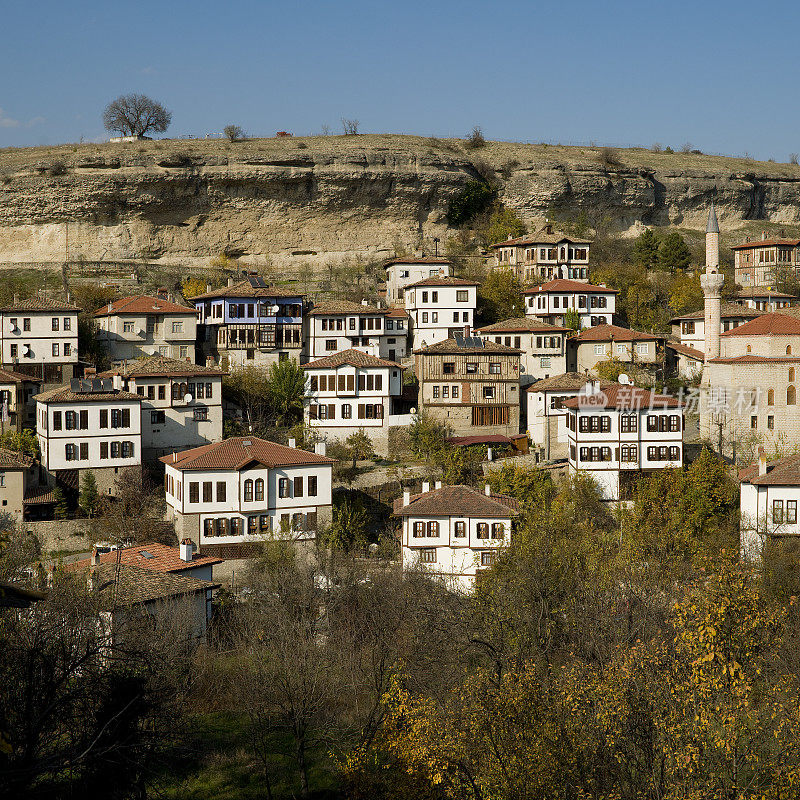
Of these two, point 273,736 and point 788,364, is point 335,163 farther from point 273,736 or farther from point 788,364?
point 273,736

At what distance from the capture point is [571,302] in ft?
166

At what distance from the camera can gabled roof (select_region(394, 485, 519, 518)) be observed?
32.9 metres

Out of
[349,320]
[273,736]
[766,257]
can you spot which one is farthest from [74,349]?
[766,257]

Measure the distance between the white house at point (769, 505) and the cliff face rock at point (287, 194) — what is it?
120 ft

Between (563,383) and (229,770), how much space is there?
80.7ft

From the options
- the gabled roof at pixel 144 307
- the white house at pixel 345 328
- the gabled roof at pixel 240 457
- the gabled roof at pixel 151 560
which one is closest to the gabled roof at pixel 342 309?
the white house at pixel 345 328

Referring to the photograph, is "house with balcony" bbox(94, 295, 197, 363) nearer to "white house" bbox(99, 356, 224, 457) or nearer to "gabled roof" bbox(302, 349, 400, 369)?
"white house" bbox(99, 356, 224, 457)

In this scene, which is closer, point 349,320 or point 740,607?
point 740,607

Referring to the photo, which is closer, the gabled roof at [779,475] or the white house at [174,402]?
the gabled roof at [779,475]

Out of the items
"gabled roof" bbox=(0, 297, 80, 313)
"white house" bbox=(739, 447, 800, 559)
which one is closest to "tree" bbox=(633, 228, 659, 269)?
"white house" bbox=(739, 447, 800, 559)

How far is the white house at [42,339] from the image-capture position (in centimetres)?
4225

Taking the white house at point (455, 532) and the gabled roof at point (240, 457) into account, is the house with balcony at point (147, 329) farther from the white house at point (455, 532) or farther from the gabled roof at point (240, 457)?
the white house at point (455, 532)

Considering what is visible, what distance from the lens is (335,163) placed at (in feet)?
208

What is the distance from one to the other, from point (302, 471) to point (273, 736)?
42.4 ft
